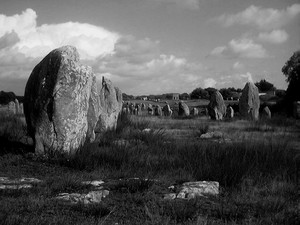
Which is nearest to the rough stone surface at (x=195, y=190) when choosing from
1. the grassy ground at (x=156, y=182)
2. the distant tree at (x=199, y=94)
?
the grassy ground at (x=156, y=182)

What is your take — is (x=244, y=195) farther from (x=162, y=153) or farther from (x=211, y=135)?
(x=211, y=135)

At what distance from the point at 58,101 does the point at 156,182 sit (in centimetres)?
306

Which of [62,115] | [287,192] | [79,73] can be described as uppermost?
[79,73]

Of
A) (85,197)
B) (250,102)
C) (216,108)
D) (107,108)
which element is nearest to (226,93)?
(216,108)

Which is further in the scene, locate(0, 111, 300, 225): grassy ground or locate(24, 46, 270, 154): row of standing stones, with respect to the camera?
locate(24, 46, 270, 154): row of standing stones

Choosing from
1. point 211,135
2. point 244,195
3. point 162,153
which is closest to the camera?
point 244,195

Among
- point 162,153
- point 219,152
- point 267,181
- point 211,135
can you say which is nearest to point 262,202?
point 267,181

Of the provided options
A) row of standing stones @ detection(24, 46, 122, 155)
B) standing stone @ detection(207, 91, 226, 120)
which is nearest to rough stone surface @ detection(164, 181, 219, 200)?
row of standing stones @ detection(24, 46, 122, 155)

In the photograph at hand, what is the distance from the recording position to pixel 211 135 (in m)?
12.0

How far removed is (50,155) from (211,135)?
611cm

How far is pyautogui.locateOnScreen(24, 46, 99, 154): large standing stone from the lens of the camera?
7414 mm

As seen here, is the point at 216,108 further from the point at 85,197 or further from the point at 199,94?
the point at 199,94

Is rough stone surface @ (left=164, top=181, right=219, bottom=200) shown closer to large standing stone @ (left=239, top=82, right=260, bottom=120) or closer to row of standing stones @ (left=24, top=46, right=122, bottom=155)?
row of standing stones @ (left=24, top=46, right=122, bottom=155)

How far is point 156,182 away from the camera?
5316 millimetres
